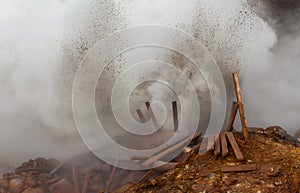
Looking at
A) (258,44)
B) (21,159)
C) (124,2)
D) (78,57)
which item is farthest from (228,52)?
(21,159)

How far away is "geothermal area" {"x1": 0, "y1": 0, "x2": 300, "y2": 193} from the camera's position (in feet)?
31.8

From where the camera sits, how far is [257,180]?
594cm

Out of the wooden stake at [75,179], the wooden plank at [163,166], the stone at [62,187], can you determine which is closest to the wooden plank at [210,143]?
the wooden plank at [163,166]

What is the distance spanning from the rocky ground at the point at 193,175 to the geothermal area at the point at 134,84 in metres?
0.06

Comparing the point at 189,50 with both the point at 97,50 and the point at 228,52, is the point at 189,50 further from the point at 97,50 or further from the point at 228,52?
the point at 97,50

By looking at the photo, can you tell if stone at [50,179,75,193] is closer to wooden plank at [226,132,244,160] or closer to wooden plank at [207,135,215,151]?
wooden plank at [207,135,215,151]

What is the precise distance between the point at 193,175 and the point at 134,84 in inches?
269

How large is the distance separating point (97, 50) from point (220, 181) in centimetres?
1025

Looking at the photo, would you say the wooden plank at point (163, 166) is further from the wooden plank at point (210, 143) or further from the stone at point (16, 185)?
the stone at point (16, 185)

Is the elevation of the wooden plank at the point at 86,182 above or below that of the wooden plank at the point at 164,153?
below

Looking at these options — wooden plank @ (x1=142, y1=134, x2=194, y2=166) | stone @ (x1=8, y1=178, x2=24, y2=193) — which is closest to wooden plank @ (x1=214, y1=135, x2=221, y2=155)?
wooden plank @ (x1=142, y1=134, x2=194, y2=166)

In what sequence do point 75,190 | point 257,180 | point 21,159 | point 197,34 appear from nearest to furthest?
1. point 257,180
2. point 75,190
3. point 21,159
4. point 197,34

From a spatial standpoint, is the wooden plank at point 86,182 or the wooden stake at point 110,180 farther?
the wooden plank at point 86,182

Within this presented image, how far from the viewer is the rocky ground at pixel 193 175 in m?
5.95
